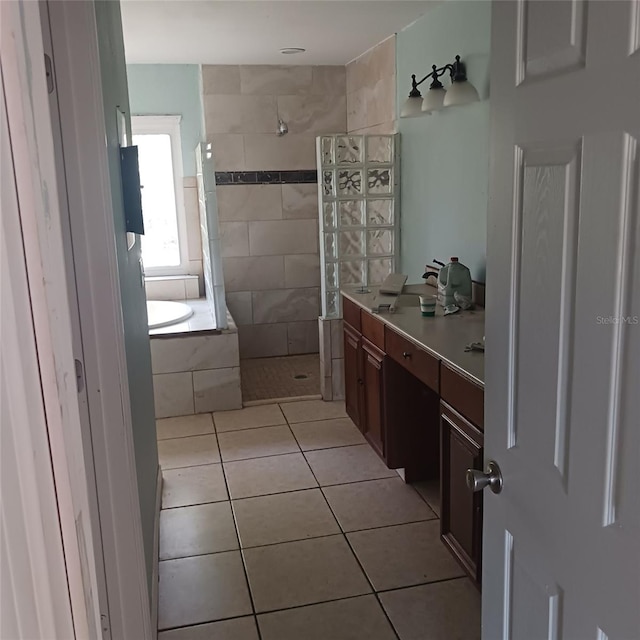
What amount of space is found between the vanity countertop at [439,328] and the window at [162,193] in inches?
88.1

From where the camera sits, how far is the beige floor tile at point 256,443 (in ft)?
11.3

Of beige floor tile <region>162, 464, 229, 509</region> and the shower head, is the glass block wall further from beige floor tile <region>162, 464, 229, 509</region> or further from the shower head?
beige floor tile <region>162, 464, 229, 509</region>

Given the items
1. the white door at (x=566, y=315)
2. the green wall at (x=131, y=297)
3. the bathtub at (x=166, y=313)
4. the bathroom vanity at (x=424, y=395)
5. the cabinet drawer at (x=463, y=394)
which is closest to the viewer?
the white door at (x=566, y=315)

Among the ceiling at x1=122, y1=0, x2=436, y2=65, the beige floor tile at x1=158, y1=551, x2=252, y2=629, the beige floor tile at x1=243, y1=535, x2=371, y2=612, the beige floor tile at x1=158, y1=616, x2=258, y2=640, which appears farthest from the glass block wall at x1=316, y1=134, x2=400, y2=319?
the beige floor tile at x1=158, y1=616, x2=258, y2=640

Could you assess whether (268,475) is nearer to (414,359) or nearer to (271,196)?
(414,359)

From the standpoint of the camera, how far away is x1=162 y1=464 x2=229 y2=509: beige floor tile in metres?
2.96

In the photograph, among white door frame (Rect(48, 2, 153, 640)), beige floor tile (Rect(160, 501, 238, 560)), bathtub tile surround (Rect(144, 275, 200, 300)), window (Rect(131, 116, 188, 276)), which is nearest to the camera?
white door frame (Rect(48, 2, 153, 640))

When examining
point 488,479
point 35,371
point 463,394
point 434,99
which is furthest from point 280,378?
point 35,371

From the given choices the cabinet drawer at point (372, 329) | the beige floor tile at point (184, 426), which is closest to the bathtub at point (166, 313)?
the beige floor tile at point (184, 426)

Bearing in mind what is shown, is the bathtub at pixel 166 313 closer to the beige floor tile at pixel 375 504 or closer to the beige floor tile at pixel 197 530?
the beige floor tile at pixel 197 530

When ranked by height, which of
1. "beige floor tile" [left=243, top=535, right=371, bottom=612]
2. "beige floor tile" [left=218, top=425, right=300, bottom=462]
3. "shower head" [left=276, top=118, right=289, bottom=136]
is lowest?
"beige floor tile" [left=243, top=535, right=371, bottom=612]

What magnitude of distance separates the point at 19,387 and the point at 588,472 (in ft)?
2.52

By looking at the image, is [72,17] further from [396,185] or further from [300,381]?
[300,381]

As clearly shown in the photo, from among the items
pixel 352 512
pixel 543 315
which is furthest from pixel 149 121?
pixel 543 315
